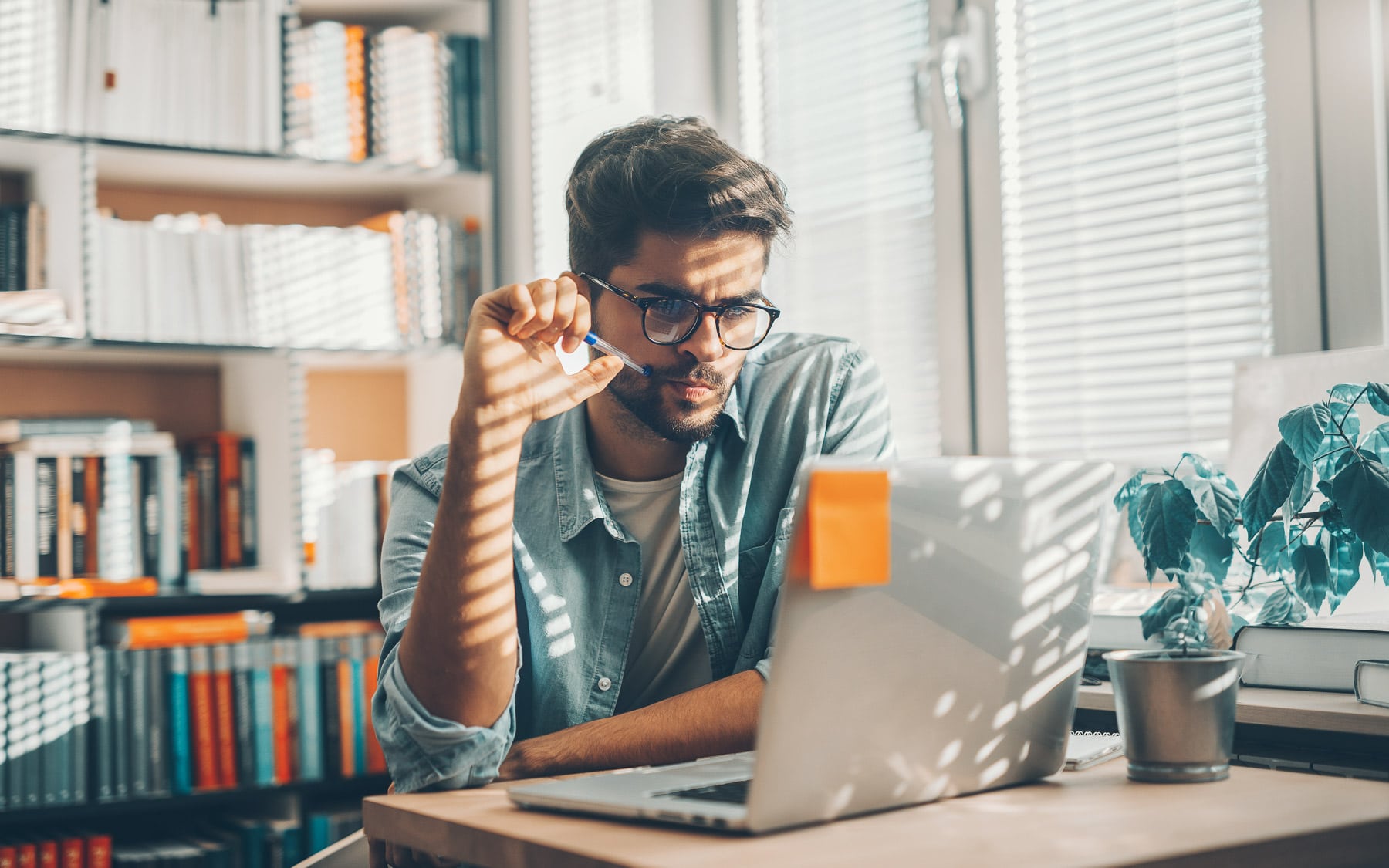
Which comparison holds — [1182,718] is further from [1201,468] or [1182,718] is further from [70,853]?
[70,853]

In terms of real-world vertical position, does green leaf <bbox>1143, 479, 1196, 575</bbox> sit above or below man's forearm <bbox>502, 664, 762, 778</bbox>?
above

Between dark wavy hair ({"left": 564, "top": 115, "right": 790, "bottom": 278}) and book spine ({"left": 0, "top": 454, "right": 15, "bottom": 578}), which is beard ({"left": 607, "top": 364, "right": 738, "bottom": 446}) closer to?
dark wavy hair ({"left": 564, "top": 115, "right": 790, "bottom": 278})

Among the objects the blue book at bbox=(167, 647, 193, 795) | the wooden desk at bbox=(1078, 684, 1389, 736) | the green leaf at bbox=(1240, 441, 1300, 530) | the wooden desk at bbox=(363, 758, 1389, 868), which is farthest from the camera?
the blue book at bbox=(167, 647, 193, 795)

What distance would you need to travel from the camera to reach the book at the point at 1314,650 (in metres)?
1.26

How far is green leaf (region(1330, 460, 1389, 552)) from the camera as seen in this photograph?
1.15 meters

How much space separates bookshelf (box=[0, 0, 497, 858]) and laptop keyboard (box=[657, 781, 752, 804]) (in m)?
1.69

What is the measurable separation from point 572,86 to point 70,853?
1.79 meters

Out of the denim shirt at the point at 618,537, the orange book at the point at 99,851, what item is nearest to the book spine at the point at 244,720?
the orange book at the point at 99,851

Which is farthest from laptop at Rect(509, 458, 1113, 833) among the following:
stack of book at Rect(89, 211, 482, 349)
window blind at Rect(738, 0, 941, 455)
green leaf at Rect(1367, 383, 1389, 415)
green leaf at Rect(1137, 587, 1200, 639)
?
stack of book at Rect(89, 211, 482, 349)

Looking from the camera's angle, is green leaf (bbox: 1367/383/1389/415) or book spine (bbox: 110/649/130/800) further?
book spine (bbox: 110/649/130/800)

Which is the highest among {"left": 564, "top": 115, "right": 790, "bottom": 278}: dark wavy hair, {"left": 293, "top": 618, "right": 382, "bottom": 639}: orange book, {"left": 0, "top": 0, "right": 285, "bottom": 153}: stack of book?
{"left": 0, "top": 0, "right": 285, "bottom": 153}: stack of book

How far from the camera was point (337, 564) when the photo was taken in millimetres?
2588

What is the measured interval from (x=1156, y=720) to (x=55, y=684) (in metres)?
1.92

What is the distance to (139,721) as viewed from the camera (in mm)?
2283
